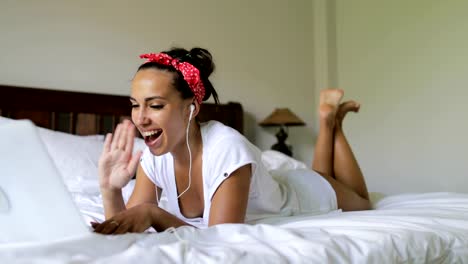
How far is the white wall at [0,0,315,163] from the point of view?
A: 2.13 meters

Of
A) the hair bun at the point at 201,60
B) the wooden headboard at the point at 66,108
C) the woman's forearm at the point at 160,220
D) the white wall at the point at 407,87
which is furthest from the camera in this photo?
the white wall at the point at 407,87

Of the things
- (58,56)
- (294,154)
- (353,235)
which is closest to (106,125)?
(58,56)

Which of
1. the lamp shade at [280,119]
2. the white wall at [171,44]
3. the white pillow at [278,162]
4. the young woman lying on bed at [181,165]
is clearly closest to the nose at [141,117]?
the young woman lying on bed at [181,165]

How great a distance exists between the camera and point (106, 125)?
2283mm

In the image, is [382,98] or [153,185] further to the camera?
[382,98]

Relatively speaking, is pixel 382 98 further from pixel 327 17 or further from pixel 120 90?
pixel 120 90

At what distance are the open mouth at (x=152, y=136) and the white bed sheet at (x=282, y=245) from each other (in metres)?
0.31

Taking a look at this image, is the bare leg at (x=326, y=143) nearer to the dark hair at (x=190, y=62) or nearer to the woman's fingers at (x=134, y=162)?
the dark hair at (x=190, y=62)

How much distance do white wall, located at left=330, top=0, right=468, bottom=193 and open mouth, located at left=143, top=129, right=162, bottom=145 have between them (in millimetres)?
2090

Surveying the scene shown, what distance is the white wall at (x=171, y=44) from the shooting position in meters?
2.13

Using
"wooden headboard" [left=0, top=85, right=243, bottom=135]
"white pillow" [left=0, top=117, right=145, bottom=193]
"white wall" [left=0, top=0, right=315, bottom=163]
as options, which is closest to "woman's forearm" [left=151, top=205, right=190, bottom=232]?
"white pillow" [left=0, top=117, right=145, bottom=193]

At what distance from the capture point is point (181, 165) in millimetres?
1159

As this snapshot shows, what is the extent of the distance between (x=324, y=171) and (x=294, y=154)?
1.45 m

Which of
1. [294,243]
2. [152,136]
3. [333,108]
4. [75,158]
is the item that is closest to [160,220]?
[152,136]
